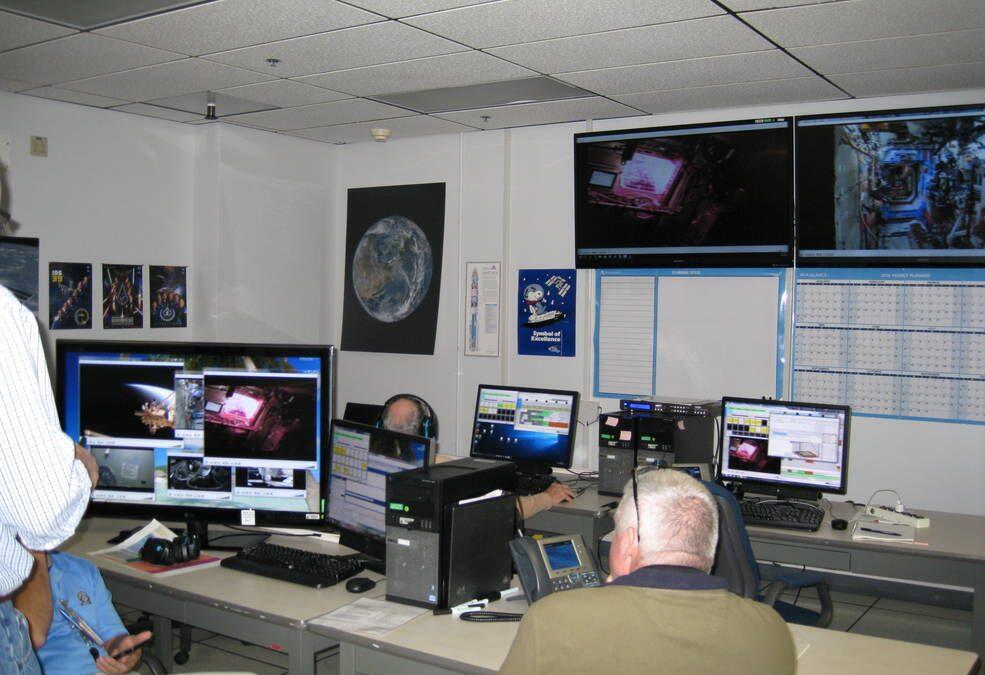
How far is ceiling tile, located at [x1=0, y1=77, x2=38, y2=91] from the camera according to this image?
4.80m

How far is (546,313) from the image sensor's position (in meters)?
5.90

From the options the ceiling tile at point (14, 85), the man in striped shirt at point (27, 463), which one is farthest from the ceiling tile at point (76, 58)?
the man in striped shirt at point (27, 463)

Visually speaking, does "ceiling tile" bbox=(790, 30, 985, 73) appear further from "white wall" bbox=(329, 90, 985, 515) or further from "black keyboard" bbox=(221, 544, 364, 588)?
"black keyboard" bbox=(221, 544, 364, 588)

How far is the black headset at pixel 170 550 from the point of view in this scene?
307 centimetres

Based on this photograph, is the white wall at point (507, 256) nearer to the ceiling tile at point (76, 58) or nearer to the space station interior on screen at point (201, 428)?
the ceiling tile at point (76, 58)

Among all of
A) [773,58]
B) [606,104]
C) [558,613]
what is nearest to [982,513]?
[773,58]

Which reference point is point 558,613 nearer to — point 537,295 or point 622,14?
point 622,14

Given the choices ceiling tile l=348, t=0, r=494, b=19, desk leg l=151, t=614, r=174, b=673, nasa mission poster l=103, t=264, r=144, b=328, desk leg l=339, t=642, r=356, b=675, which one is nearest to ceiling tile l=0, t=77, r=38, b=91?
nasa mission poster l=103, t=264, r=144, b=328

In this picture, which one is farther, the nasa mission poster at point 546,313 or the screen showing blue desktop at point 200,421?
the nasa mission poster at point 546,313

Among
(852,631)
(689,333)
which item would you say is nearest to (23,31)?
(689,333)

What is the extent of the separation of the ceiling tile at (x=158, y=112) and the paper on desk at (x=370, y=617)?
3896 mm

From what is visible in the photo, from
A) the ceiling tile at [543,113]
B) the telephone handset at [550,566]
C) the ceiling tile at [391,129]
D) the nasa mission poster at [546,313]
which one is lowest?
the telephone handset at [550,566]

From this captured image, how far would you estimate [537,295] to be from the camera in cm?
593

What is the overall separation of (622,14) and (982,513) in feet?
10.7
